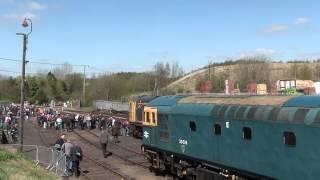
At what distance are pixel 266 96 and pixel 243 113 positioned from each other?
0.82 meters

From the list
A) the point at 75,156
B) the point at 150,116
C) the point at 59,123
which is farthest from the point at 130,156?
the point at 59,123

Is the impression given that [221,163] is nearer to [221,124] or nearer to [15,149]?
[221,124]

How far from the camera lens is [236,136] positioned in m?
16.0

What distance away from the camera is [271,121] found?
14023mm

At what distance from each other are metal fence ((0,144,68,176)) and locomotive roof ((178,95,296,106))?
608cm

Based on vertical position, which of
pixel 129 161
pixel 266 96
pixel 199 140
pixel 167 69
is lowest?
pixel 129 161

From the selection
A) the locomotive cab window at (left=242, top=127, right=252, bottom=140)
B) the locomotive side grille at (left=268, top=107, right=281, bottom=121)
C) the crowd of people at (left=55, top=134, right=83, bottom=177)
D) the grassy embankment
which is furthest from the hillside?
the locomotive side grille at (left=268, top=107, right=281, bottom=121)

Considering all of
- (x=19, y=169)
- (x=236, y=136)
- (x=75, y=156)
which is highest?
(x=236, y=136)

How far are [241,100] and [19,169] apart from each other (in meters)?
9.90

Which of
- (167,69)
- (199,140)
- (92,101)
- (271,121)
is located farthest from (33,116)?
(271,121)

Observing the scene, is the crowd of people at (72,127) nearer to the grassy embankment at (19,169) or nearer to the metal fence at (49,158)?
the metal fence at (49,158)

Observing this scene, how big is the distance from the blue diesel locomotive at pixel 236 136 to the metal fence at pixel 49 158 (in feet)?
13.0

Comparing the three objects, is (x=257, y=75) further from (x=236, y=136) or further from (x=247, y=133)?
(x=247, y=133)

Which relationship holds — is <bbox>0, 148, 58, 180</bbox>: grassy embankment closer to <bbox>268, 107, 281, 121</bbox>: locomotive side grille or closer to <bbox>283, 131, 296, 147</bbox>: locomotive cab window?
<bbox>268, 107, 281, 121</bbox>: locomotive side grille
